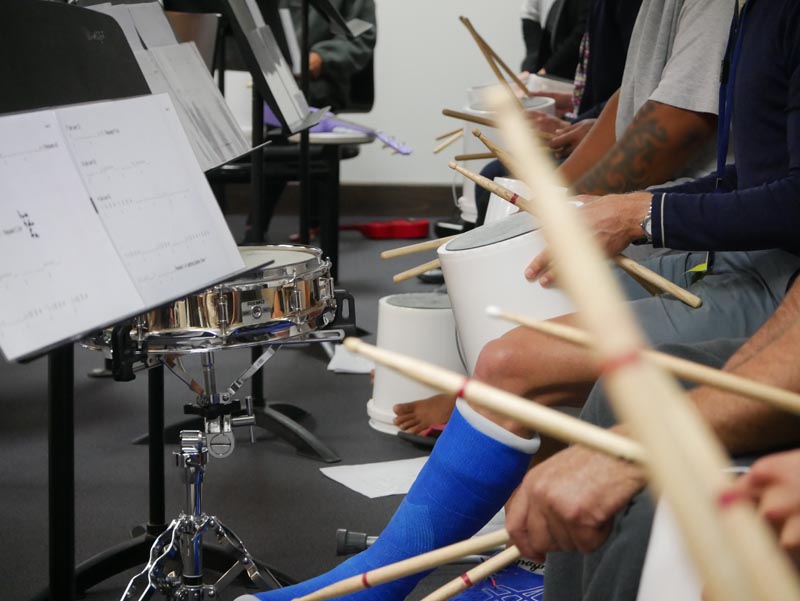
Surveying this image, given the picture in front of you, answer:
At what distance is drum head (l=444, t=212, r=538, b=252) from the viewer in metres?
1.54

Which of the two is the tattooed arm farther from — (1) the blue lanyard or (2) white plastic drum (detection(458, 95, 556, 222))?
(2) white plastic drum (detection(458, 95, 556, 222))

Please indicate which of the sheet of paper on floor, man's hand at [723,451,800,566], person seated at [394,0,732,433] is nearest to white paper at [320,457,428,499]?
the sheet of paper on floor

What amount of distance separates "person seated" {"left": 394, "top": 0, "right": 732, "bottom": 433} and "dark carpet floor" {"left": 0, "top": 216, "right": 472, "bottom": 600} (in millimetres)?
796

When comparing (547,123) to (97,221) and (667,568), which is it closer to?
(97,221)

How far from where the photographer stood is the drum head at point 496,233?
154 centimetres

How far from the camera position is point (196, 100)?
1736mm

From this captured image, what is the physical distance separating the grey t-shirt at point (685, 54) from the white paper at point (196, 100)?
0.80m

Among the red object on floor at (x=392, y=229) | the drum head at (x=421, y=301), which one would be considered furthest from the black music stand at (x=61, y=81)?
the red object on floor at (x=392, y=229)

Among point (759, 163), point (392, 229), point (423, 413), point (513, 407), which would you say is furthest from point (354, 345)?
point (392, 229)

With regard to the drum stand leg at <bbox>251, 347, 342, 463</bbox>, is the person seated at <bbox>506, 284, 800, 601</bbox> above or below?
above

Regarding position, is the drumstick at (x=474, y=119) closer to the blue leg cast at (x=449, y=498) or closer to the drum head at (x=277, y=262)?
the drum head at (x=277, y=262)

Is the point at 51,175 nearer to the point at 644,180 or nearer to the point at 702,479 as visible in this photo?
the point at 702,479

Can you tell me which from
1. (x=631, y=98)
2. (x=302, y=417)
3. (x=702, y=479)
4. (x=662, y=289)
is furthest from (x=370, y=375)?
(x=702, y=479)

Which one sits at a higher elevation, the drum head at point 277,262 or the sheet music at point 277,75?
the sheet music at point 277,75
